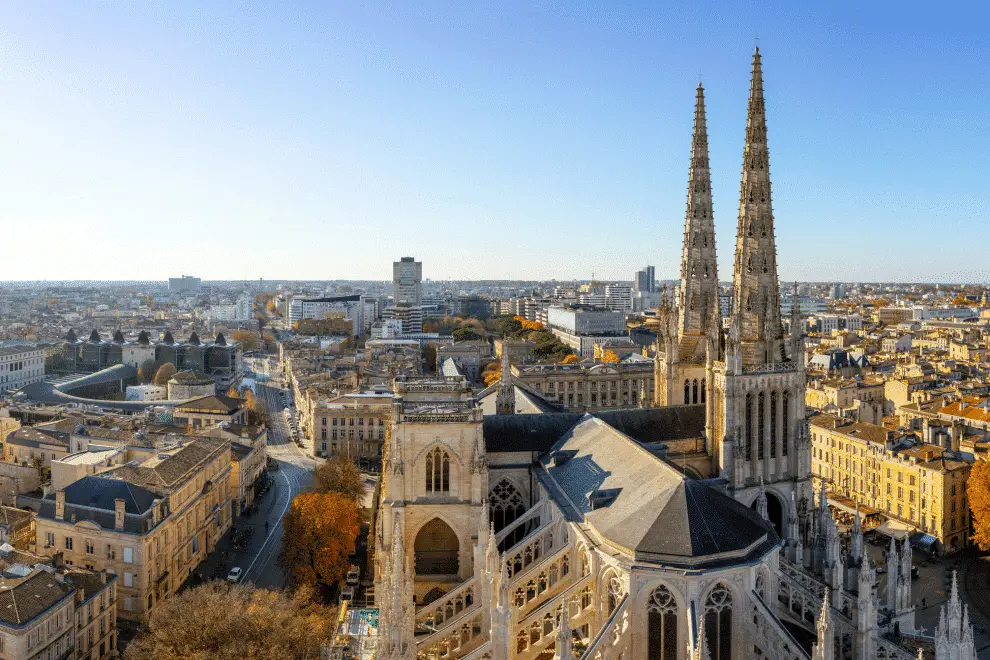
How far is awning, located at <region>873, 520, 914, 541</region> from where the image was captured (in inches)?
2517

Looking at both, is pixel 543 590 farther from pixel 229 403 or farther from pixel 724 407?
pixel 229 403

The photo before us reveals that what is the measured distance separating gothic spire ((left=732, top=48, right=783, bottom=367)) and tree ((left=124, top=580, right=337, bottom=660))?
25528mm

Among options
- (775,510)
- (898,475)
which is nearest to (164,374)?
(898,475)

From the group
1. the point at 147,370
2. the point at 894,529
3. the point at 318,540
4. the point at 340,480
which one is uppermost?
the point at 147,370

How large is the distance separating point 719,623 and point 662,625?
2183 millimetres

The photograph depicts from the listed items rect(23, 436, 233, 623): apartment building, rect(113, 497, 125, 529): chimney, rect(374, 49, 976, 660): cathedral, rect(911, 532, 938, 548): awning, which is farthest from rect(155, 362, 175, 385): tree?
rect(911, 532, 938, 548): awning

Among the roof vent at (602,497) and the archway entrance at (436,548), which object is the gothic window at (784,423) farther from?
the archway entrance at (436,548)

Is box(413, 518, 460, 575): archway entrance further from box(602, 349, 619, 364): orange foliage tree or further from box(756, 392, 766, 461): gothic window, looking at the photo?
box(602, 349, 619, 364): orange foliage tree

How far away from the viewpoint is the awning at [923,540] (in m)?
62.3

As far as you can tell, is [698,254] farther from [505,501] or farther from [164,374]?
[164,374]

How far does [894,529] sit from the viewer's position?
214 ft

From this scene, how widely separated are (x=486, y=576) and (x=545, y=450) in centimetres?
1362

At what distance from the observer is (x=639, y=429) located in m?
46.8

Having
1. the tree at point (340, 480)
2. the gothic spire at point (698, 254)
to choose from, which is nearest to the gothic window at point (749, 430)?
the gothic spire at point (698, 254)
